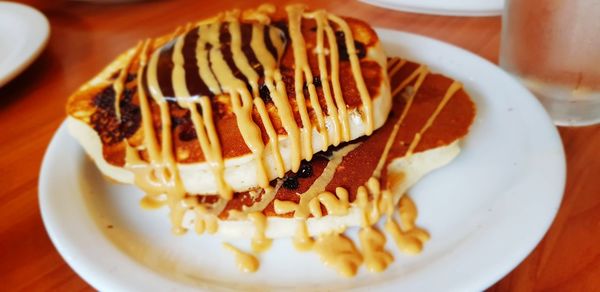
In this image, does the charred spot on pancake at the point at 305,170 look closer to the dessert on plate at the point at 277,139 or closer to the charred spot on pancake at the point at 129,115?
the dessert on plate at the point at 277,139

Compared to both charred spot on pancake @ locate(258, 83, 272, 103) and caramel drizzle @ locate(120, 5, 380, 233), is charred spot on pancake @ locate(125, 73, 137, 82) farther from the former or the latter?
charred spot on pancake @ locate(258, 83, 272, 103)

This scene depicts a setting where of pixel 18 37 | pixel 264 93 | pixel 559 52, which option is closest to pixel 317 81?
pixel 264 93

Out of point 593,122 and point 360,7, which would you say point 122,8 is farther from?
point 593,122

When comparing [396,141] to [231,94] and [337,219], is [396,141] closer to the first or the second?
[337,219]

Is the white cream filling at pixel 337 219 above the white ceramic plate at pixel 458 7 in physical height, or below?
above

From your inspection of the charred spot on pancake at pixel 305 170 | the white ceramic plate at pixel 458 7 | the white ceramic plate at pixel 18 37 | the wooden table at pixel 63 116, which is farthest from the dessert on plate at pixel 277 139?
the white ceramic plate at pixel 458 7

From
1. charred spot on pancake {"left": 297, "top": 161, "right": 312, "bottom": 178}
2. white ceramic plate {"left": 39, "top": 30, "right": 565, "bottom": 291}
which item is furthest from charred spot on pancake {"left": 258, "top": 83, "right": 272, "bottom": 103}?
white ceramic plate {"left": 39, "top": 30, "right": 565, "bottom": 291}

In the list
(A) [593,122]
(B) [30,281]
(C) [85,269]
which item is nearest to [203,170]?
(C) [85,269]
